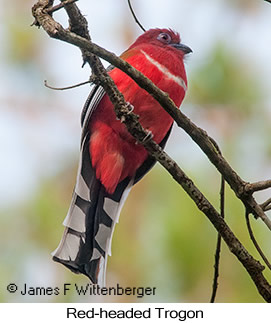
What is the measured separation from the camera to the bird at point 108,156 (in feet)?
11.5

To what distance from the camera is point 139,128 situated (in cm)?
288

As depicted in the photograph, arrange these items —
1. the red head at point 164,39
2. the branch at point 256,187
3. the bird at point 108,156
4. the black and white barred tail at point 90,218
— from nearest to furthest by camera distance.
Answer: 1. the branch at point 256,187
2. the black and white barred tail at point 90,218
3. the bird at point 108,156
4. the red head at point 164,39

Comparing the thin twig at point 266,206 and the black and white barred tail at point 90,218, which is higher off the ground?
the black and white barred tail at point 90,218

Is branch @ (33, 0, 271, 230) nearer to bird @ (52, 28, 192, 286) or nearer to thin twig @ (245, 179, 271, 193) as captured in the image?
thin twig @ (245, 179, 271, 193)

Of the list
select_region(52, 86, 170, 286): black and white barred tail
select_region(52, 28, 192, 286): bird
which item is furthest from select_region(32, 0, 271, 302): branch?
select_region(52, 86, 170, 286): black and white barred tail

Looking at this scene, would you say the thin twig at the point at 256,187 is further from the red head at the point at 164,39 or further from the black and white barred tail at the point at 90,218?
the red head at the point at 164,39

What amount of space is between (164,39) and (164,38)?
12 mm

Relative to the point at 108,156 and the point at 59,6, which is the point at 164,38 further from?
the point at 59,6

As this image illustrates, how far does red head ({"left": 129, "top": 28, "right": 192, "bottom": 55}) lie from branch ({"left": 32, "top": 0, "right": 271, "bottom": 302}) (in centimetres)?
149

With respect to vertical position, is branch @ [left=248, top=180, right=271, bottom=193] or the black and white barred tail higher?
the black and white barred tail

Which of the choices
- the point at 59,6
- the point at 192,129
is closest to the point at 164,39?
the point at 192,129

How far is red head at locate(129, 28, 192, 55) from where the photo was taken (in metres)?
4.17

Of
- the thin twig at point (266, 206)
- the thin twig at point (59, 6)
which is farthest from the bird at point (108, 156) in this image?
the thin twig at point (59, 6)

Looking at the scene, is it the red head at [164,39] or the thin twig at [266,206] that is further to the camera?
the red head at [164,39]
